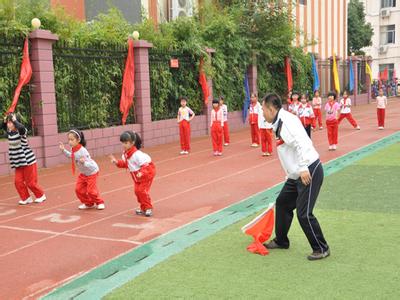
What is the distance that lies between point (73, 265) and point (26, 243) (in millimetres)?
1172

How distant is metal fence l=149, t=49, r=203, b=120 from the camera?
16484mm

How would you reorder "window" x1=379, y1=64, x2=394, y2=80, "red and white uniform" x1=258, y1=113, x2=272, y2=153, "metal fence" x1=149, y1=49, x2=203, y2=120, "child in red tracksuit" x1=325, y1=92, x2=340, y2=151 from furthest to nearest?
"window" x1=379, y1=64, x2=394, y2=80 → "metal fence" x1=149, y1=49, x2=203, y2=120 → "child in red tracksuit" x1=325, y1=92, x2=340, y2=151 → "red and white uniform" x1=258, y1=113, x2=272, y2=153

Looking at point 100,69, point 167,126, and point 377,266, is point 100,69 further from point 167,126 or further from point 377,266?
point 377,266

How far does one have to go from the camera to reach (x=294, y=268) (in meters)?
5.02

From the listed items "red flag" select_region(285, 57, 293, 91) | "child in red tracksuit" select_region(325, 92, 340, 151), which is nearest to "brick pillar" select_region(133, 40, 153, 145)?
"child in red tracksuit" select_region(325, 92, 340, 151)

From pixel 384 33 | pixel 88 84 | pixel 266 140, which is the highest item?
pixel 384 33

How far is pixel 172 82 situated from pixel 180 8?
574cm

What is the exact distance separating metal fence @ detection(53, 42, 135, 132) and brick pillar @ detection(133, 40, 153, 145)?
46 cm

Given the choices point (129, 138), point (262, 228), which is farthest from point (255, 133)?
point (262, 228)

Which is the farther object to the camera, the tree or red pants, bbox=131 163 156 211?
the tree

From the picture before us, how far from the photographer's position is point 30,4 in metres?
12.7

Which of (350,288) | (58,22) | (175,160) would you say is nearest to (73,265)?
(350,288)

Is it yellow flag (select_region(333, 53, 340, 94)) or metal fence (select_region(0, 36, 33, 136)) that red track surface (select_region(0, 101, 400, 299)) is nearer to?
metal fence (select_region(0, 36, 33, 136))

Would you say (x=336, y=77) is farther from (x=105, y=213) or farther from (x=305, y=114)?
(x=105, y=213)
